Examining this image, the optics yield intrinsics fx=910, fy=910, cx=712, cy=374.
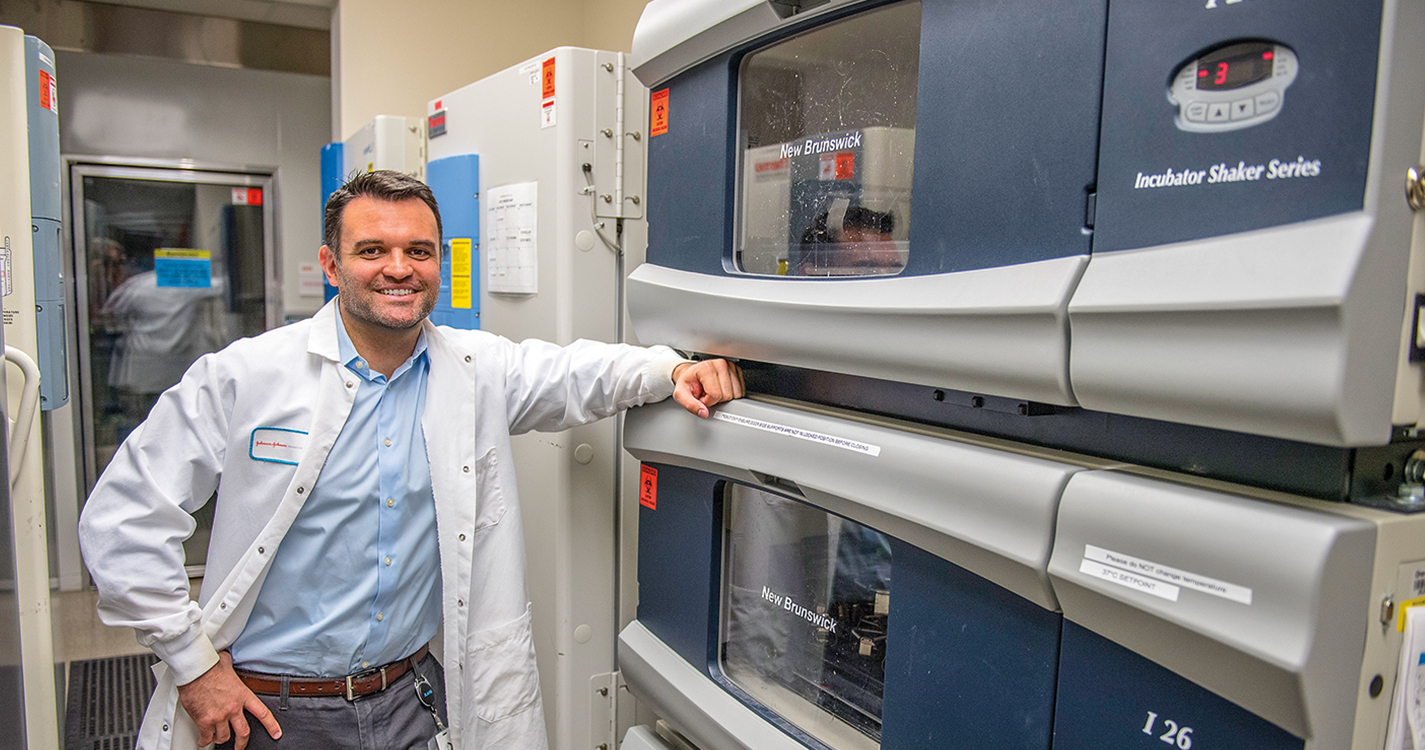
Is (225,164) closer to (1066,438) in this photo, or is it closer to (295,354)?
(295,354)

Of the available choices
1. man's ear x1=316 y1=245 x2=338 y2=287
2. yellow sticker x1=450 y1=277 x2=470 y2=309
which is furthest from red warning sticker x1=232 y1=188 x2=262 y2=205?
man's ear x1=316 y1=245 x2=338 y2=287

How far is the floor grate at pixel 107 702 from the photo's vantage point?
10.7 feet

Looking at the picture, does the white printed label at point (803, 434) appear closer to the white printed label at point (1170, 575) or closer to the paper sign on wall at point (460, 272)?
the white printed label at point (1170, 575)

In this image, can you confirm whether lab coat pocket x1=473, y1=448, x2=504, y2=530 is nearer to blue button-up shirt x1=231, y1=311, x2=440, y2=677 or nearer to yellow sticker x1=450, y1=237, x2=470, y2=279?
blue button-up shirt x1=231, y1=311, x2=440, y2=677

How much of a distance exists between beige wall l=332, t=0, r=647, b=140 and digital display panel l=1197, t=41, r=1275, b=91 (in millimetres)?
3198

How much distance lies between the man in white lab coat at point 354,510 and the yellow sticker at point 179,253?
3.63 metres

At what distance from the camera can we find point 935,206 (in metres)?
1.07

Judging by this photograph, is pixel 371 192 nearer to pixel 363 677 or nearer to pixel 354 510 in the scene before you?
pixel 354 510

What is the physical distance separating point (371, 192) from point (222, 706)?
983mm

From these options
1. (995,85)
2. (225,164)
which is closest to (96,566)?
(995,85)

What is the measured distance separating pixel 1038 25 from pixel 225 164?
4.87 metres

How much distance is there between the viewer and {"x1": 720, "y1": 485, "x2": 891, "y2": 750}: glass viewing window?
1.33m

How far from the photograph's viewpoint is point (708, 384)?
152cm

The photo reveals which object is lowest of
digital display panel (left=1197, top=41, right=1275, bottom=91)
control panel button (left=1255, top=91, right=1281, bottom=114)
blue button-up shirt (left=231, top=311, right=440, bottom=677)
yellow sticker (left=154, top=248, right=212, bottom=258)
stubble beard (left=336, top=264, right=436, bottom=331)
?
blue button-up shirt (left=231, top=311, right=440, bottom=677)
